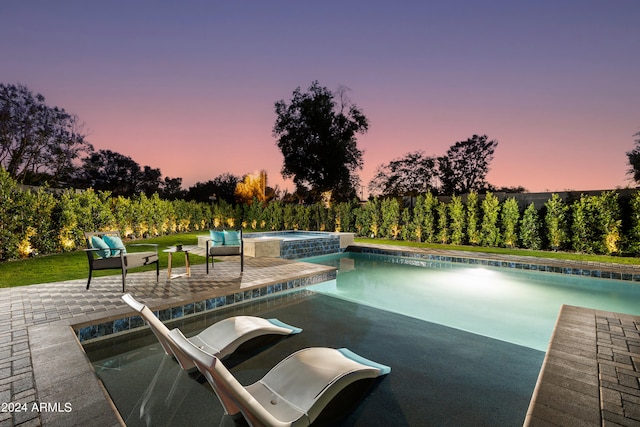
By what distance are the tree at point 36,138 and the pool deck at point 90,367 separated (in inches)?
846

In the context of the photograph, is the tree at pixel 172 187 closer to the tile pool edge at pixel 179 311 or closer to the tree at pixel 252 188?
the tree at pixel 252 188

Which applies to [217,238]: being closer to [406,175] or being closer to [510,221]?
[510,221]

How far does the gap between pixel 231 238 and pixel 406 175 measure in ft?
104

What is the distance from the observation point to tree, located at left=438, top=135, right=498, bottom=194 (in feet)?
124

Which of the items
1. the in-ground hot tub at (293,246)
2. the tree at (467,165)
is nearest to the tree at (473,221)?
the in-ground hot tub at (293,246)

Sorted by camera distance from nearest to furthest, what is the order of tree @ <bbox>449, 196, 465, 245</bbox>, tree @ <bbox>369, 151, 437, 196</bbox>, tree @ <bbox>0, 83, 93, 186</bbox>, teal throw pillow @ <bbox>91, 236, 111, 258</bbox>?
1. teal throw pillow @ <bbox>91, 236, 111, 258</bbox>
2. tree @ <bbox>449, 196, 465, 245</bbox>
3. tree @ <bbox>0, 83, 93, 186</bbox>
4. tree @ <bbox>369, 151, 437, 196</bbox>

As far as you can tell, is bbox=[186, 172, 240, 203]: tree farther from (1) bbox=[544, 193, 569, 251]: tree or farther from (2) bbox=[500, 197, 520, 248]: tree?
(1) bbox=[544, 193, 569, 251]: tree

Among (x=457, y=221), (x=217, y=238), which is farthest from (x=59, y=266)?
(x=457, y=221)

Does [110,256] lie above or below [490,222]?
below

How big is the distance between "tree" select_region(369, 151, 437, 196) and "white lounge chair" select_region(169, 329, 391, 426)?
3399cm

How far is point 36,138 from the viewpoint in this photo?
20.8 m

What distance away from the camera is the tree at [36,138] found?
63.5ft

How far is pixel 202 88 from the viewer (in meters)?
18.0

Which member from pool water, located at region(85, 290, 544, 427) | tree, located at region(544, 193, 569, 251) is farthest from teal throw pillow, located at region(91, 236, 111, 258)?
tree, located at region(544, 193, 569, 251)
